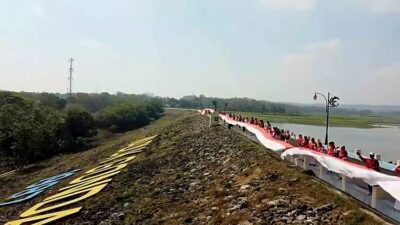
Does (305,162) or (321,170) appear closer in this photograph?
(321,170)

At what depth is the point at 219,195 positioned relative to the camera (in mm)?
16859

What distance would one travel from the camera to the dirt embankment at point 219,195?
12.6 m

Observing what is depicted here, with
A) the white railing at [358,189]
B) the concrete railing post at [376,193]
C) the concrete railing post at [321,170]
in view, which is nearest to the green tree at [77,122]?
the white railing at [358,189]

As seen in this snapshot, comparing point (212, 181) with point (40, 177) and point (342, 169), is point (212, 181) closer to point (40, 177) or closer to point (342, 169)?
point (342, 169)

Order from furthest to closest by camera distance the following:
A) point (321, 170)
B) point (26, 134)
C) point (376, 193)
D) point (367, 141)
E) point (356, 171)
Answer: point (367, 141) < point (26, 134) < point (321, 170) < point (356, 171) < point (376, 193)

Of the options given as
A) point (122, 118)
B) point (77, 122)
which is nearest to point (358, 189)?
point (77, 122)

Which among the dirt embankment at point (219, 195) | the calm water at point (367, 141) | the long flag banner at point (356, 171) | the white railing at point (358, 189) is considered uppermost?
the long flag banner at point (356, 171)

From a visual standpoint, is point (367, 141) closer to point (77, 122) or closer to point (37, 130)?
point (37, 130)

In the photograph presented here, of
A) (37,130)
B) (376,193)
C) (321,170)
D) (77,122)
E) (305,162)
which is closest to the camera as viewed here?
(376,193)

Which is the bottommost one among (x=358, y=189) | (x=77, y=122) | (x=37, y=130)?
(x=77, y=122)

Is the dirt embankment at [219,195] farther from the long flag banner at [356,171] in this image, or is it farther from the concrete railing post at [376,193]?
the long flag banner at [356,171]

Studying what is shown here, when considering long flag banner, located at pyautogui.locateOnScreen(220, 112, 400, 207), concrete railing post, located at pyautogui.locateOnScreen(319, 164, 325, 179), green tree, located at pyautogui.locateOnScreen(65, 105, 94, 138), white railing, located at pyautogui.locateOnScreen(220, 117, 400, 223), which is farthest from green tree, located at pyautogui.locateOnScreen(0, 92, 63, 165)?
concrete railing post, located at pyautogui.locateOnScreen(319, 164, 325, 179)

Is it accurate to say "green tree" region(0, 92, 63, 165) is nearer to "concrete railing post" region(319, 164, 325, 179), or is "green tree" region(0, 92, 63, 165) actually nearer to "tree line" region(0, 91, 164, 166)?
"tree line" region(0, 91, 164, 166)

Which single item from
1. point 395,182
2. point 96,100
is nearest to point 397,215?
point 395,182
